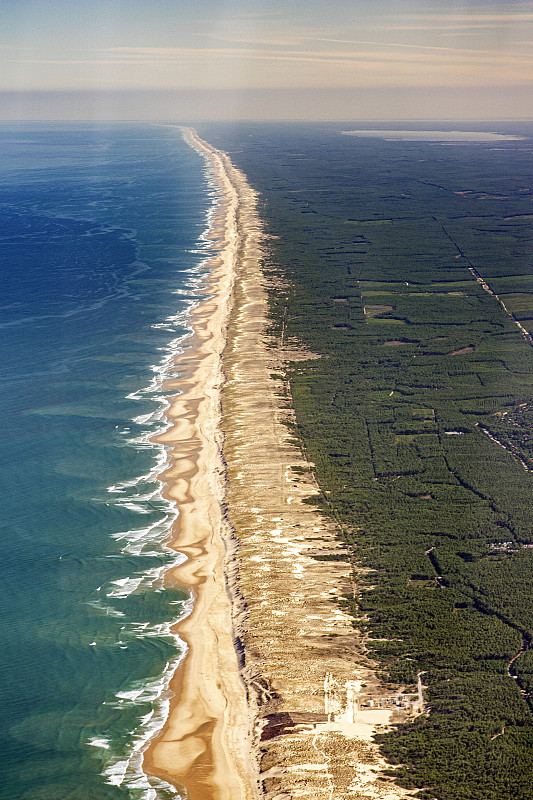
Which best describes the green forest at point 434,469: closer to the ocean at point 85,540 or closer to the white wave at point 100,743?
the ocean at point 85,540

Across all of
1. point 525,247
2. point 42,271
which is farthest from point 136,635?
point 525,247

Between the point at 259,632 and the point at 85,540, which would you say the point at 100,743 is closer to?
the point at 259,632

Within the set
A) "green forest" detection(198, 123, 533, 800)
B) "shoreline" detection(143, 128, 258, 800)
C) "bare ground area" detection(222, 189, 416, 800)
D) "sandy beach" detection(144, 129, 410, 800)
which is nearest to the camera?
"bare ground area" detection(222, 189, 416, 800)

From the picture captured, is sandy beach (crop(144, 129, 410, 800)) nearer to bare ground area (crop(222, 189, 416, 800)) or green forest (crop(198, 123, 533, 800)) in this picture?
bare ground area (crop(222, 189, 416, 800))

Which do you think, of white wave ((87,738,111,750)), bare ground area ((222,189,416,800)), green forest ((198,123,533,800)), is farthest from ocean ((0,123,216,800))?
green forest ((198,123,533,800))

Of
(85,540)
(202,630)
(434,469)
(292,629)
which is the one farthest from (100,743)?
(434,469)

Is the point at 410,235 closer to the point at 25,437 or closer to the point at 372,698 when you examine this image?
the point at 25,437
